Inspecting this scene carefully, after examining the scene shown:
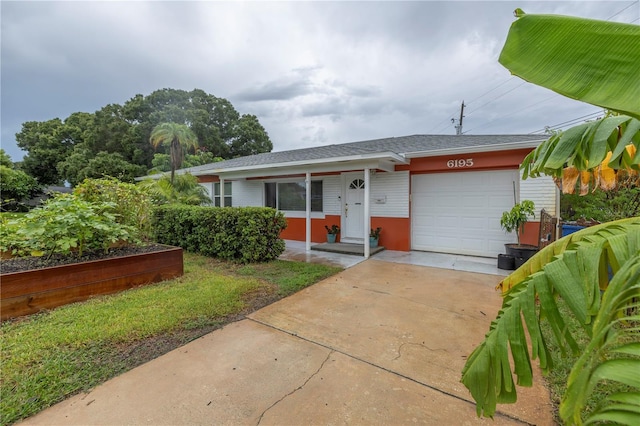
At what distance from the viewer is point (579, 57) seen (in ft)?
3.46

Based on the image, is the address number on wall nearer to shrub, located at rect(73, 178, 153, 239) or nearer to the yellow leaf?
the yellow leaf

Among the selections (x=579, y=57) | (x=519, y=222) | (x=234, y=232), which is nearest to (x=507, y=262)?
(x=519, y=222)

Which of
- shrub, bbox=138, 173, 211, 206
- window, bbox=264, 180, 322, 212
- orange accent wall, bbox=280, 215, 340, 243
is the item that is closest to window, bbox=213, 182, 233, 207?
shrub, bbox=138, 173, 211, 206

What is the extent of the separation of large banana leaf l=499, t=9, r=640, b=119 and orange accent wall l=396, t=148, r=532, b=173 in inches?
256

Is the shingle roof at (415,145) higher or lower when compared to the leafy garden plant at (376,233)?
higher

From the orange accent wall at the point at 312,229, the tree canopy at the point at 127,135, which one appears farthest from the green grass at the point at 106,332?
the tree canopy at the point at 127,135

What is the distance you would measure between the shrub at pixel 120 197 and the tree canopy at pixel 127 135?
16.9m

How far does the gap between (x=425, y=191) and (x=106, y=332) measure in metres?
7.93

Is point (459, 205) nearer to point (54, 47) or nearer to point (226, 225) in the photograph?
point (226, 225)

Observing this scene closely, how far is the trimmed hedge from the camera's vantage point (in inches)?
264

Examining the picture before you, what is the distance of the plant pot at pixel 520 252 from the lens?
5.94m

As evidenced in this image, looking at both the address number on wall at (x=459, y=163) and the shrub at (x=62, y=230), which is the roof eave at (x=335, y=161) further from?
the shrub at (x=62, y=230)

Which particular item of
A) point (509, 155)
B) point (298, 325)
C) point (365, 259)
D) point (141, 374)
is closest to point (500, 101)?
point (509, 155)

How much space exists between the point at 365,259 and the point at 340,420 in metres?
5.52
